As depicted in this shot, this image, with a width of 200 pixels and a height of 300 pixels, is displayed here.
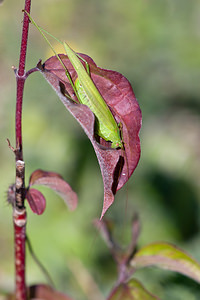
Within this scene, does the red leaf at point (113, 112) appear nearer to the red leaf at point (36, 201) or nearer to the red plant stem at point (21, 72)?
the red plant stem at point (21, 72)

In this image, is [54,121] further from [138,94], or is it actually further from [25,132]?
[138,94]

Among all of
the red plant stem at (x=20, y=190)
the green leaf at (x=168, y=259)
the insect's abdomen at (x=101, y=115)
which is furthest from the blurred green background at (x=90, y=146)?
the insect's abdomen at (x=101, y=115)

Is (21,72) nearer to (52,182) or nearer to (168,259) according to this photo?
(52,182)

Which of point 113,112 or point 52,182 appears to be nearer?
point 113,112

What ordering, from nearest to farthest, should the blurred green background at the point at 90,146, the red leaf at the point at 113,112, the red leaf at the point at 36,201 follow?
the red leaf at the point at 113,112
the red leaf at the point at 36,201
the blurred green background at the point at 90,146

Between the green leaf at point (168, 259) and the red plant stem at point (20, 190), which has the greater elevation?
the red plant stem at point (20, 190)

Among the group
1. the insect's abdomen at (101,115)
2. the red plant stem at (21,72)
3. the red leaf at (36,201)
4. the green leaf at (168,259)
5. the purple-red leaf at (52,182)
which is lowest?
the green leaf at (168,259)

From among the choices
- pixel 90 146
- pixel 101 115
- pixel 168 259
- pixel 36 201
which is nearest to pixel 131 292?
pixel 168 259

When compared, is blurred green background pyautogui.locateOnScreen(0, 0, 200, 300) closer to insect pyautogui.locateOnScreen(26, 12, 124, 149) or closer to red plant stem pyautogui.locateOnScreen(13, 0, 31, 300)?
red plant stem pyautogui.locateOnScreen(13, 0, 31, 300)

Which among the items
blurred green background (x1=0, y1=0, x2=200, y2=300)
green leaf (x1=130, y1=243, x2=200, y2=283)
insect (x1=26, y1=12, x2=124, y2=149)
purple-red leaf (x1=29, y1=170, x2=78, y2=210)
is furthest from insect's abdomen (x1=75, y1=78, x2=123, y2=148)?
blurred green background (x1=0, y1=0, x2=200, y2=300)
